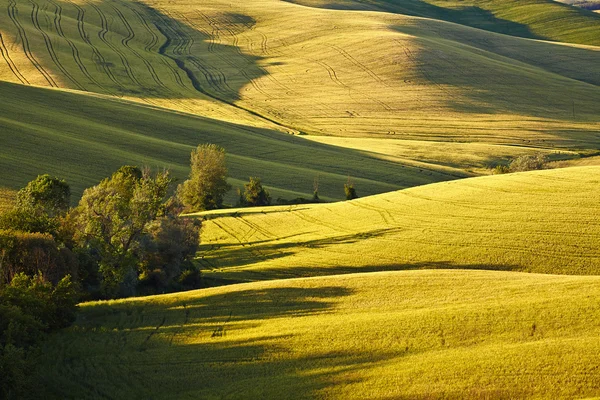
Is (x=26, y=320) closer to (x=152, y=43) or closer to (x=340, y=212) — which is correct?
(x=340, y=212)

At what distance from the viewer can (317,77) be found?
127500mm

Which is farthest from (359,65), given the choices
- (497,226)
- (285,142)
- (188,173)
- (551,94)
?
(497,226)

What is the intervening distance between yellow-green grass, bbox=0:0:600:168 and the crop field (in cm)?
36

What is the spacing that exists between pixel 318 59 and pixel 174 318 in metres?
112

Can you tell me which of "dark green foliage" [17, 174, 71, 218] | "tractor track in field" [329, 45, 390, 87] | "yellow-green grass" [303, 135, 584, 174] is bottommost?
"yellow-green grass" [303, 135, 584, 174]

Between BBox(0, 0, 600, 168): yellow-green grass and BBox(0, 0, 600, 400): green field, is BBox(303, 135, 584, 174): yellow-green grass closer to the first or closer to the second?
BBox(0, 0, 600, 400): green field

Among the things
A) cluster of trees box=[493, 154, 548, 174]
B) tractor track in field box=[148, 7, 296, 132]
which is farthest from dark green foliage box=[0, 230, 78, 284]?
tractor track in field box=[148, 7, 296, 132]

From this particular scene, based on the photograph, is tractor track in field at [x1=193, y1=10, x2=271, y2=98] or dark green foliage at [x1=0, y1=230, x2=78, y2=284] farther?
tractor track in field at [x1=193, y1=10, x2=271, y2=98]

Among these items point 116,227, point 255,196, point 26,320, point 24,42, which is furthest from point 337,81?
point 26,320

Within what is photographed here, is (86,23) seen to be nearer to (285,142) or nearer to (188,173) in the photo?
(285,142)

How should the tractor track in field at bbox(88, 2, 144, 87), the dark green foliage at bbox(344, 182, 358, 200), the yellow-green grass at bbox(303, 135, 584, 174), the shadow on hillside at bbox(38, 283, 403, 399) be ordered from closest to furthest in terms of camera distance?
1. the shadow on hillside at bbox(38, 283, 403, 399)
2. the dark green foliage at bbox(344, 182, 358, 200)
3. the yellow-green grass at bbox(303, 135, 584, 174)
4. the tractor track in field at bbox(88, 2, 144, 87)

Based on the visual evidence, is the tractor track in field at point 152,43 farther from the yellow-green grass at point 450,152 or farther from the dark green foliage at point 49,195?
the dark green foliage at point 49,195

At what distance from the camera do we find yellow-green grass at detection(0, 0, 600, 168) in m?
107

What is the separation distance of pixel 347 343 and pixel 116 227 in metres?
17.1
